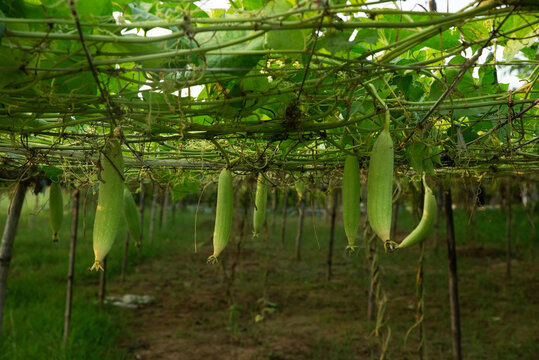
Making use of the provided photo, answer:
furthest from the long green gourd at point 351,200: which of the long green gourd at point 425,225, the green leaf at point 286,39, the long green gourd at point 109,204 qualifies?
the long green gourd at point 109,204

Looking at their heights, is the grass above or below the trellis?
below

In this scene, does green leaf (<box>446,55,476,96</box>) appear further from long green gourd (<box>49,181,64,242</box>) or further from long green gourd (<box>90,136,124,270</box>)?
long green gourd (<box>49,181,64,242</box>)

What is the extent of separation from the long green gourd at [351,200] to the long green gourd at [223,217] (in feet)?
0.79

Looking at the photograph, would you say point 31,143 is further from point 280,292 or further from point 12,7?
point 280,292

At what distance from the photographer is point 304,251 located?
35.8 feet

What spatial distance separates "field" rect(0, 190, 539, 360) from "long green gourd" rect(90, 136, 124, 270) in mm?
1690

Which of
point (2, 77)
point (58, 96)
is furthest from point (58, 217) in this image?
point (2, 77)

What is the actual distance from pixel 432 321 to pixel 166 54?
227 inches

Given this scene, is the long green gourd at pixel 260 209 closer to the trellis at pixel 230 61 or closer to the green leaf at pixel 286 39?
the trellis at pixel 230 61

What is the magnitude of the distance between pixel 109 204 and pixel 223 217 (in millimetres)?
248

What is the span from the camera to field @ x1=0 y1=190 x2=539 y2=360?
15.4 ft

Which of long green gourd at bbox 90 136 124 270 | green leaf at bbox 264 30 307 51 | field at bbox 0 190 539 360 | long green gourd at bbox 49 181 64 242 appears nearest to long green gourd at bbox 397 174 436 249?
green leaf at bbox 264 30 307 51

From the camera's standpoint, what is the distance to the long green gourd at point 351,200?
0.89m

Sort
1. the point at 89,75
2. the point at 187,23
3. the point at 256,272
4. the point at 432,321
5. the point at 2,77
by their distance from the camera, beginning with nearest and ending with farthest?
the point at 187,23 < the point at 2,77 < the point at 89,75 < the point at 432,321 < the point at 256,272
